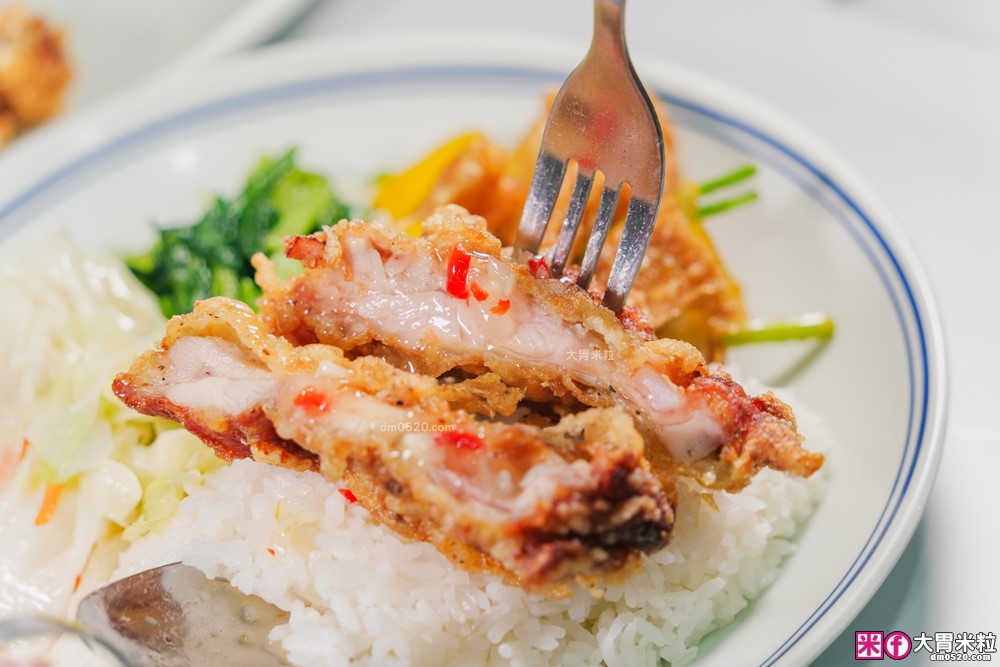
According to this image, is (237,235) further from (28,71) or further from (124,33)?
(28,71)

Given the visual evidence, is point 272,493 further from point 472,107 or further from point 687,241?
point 472,107

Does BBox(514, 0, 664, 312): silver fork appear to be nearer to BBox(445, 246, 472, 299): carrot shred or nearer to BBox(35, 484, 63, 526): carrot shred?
BBox(445, 246, 472, 299): carrot shred

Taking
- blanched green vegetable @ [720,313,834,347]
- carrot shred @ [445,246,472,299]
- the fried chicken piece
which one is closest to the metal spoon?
carrot shred @ [445,246,472,299]

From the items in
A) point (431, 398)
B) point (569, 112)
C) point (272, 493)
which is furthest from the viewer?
point (272, 493)

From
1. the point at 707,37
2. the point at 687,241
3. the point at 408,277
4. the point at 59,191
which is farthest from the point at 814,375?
the point at 59,191

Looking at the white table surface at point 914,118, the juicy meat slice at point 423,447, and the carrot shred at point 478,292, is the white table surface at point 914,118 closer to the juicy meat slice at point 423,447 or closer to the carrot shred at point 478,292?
the juicy meat slice at point 423,447

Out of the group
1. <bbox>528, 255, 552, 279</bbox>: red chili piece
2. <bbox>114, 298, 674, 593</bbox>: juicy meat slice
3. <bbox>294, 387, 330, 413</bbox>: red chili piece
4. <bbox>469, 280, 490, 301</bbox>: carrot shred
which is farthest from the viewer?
<bbox>528, 255, 552, 279</bbox>: red chili piece

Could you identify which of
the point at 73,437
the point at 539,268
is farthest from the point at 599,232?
the point at 73,437
